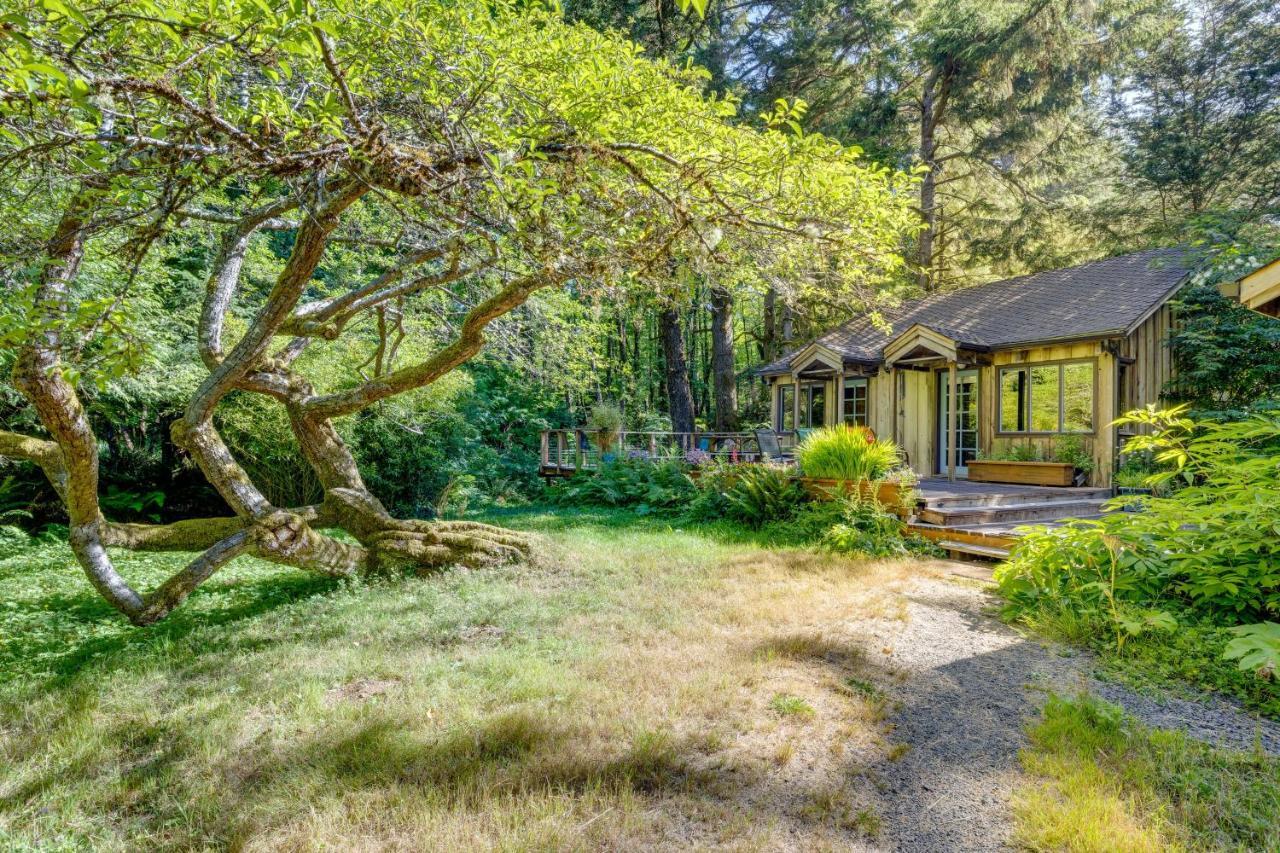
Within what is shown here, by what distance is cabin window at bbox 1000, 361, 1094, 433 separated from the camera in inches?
408

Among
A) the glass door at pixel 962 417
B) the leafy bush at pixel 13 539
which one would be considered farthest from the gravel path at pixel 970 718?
the leafy bush at pixel 13 539

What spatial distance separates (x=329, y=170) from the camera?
2668 mm

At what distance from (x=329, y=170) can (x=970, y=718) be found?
4036mm

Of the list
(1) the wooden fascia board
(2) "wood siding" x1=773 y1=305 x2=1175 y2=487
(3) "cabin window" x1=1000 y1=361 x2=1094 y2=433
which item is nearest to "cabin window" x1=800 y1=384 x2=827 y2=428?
(2) "wood siding" x1=773 y1=305 x2=1175 y2=487

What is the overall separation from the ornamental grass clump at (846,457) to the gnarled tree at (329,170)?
144 inches

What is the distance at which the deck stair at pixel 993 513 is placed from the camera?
697 centimetres

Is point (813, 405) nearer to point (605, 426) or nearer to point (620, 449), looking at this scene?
point (620, 449)

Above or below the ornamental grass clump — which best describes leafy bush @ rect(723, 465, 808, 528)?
below

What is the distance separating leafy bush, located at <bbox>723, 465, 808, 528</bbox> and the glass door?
200 inches

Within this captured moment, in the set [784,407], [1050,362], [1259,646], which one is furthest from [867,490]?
[784,407]

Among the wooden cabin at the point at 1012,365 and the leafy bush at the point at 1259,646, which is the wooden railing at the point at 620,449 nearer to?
the wooden cabin at the point at 1012,365

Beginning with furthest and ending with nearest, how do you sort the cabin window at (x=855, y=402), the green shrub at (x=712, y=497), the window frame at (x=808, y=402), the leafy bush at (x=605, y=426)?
the window frame at (x=808, y=402), the leafy bush at (x=605, y=426), the cabin window at (x=855, y=402), the green shrub at (x=712, y=497)

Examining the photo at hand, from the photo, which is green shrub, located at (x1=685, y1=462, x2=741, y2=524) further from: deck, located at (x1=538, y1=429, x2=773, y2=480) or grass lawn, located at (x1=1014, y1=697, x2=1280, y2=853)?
grass lawn, located at (x1=1014, y1=697, x2=1280, y2=853)

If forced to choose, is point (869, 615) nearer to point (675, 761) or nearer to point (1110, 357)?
point (675, 761)
